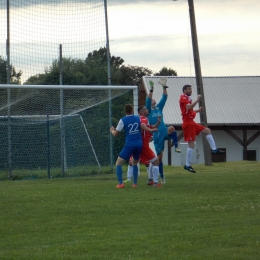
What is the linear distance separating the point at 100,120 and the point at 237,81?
33.8 m

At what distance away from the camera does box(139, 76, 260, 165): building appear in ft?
157

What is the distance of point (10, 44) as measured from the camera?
839 inches

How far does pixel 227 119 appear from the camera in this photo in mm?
48531

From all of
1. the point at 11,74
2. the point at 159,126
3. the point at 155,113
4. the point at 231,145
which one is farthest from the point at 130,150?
the point at 231,145

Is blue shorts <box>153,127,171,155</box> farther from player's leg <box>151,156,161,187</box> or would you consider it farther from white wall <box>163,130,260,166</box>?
white wall <box>163,130,260,166</box>

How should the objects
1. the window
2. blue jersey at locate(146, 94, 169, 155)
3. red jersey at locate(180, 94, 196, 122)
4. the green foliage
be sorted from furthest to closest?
1. the window
2. the green foliage
3. red jersey at locate(180, 94, 196, 122)
4. blue jersey at locate(146, 94, 169, 155)

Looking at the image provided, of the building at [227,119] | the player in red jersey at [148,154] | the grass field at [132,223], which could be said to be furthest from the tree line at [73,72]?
the building at [227,119]

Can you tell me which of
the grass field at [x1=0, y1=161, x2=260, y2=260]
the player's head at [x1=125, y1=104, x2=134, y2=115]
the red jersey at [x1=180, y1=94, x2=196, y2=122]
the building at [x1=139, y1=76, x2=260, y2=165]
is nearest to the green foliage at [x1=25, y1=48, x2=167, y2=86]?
the red jersey at [x1=180, y1=94, x2=196, y2=122]

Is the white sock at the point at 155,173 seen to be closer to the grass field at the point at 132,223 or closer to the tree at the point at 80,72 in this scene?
the grass field at the point at 132,223

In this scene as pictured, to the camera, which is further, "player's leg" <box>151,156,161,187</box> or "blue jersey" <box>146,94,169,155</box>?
"blue jersey" <box>146,94,169,155</box>

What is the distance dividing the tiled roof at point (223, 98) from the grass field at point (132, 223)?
34.5 metres

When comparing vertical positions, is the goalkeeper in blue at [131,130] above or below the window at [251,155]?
below

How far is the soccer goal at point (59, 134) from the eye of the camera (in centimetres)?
2088

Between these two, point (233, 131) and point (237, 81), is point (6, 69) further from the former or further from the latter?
point (237, 81)
